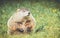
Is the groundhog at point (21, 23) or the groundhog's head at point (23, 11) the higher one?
the groundhog's head at point (23, 11)

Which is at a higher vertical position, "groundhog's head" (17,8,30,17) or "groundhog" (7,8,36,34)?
"groundhog's head" (17,8,30,17)

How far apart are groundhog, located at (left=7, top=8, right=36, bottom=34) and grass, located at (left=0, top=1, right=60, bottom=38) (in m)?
0.04

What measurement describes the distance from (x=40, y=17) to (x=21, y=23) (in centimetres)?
21

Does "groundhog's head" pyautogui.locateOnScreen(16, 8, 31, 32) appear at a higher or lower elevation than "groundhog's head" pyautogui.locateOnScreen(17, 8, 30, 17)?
lower

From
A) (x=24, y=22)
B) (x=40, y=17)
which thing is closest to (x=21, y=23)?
(x=24, y=22)

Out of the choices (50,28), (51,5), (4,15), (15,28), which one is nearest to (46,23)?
(50,28)

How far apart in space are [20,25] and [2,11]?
247 mm

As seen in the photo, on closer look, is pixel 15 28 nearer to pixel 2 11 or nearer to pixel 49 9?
pixel 2 11

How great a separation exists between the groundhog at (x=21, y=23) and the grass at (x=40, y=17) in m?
0.04

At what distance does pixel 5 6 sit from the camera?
1710 mm

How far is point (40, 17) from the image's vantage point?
169 cm

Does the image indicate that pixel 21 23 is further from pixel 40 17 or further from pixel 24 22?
pixel 40 17

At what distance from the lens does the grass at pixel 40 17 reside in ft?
5.46

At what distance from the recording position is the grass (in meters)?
1.67
